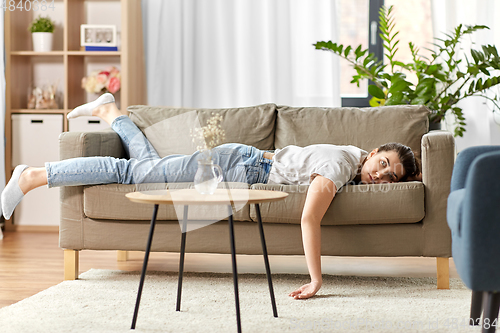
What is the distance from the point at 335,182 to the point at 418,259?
101cm

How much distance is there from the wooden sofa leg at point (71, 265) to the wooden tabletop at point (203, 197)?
31.6 inches

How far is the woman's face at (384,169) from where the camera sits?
6.55 ft

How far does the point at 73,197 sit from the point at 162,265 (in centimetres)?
55

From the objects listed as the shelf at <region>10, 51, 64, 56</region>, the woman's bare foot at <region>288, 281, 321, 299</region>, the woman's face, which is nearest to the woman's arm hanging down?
the woman's bare foot at <region>288, 281, 321, 299</region>

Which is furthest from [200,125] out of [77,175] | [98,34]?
[98,34]

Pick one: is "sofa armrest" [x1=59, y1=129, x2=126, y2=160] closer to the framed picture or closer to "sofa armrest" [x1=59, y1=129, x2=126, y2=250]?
"sofa armrest" [x1=59, y1=129, x2=126, y2=250]

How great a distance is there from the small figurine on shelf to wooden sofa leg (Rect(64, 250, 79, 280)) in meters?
1.64

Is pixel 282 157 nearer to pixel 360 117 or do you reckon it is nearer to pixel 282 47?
pixel 360 117

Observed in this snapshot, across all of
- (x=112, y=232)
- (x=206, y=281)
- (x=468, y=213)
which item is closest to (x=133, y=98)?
(x=112, y=232)

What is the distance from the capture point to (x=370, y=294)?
189 cm

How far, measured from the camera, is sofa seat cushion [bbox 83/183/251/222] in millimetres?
2025

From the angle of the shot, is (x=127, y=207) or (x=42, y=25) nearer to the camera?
(x=127, y=207)

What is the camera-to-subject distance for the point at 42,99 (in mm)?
3443

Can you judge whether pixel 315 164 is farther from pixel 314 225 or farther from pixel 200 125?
pixel 200 125
